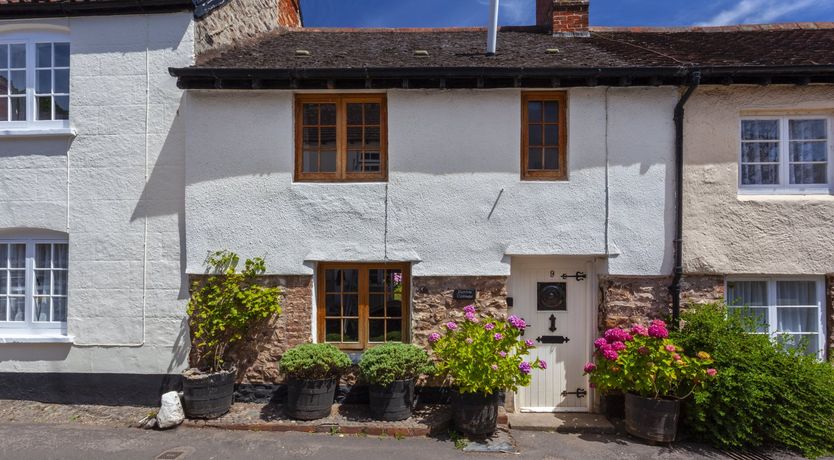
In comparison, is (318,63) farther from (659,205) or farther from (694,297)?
(694,297)

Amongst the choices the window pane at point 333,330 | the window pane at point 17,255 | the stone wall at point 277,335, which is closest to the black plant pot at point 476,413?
the window pane at point 333,330

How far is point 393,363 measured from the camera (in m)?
6.11

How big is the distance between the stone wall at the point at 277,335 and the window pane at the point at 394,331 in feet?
3.95

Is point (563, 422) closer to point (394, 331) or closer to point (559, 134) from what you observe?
point (394, 331)

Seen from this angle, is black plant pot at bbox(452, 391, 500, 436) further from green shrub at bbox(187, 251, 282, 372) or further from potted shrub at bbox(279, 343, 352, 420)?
green shrub at bbox(187, 251, 282, 372)

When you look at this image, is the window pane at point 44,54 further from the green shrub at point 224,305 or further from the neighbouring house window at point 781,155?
the neighbouring house window at point 781,155

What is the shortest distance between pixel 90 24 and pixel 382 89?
4861 mm

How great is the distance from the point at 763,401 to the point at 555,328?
2.65m

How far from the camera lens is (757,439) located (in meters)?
5.61

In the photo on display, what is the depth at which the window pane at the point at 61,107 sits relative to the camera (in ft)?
23.6

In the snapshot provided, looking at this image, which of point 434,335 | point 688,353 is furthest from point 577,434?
point 434,335

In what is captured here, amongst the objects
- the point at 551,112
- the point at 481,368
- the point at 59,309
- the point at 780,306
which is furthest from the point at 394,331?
the point at 780,306

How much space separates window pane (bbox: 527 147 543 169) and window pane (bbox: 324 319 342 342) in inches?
154

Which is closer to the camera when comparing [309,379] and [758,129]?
[309,379]
